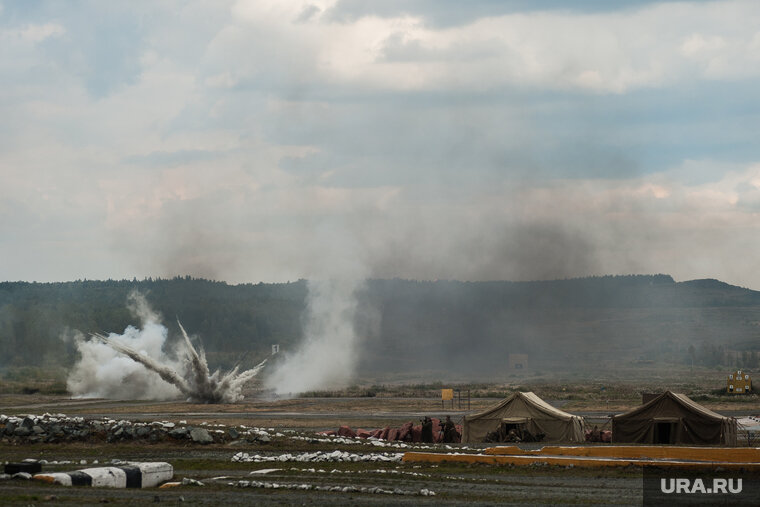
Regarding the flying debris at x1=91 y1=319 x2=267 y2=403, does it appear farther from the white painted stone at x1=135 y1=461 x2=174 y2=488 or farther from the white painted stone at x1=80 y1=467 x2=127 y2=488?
the white painted stone at x1=80 y1=467 x2=127 y2=488

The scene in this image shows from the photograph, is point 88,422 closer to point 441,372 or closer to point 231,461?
point 231,461

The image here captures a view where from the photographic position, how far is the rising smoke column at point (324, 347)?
14050 cm

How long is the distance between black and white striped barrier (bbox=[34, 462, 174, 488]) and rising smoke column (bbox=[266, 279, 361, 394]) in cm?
10125

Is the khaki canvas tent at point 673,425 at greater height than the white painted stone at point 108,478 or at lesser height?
greater

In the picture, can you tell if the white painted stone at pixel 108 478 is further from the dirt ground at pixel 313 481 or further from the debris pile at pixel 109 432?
the debris pile at pixel 109 432

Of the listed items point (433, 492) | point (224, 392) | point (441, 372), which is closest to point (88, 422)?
point (433, 492)

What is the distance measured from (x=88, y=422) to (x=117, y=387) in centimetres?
6590

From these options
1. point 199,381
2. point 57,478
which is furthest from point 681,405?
point 199,381

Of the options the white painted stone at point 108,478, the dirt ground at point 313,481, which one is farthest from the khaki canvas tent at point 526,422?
the white painted stone at point 108,478

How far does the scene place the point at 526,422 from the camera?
50.1m

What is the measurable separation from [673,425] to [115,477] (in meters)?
26.7

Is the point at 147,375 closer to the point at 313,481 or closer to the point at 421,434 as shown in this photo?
the point at 421,434

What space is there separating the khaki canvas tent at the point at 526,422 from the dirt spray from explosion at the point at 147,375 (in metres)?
52.8

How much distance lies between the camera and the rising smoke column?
14050cm
